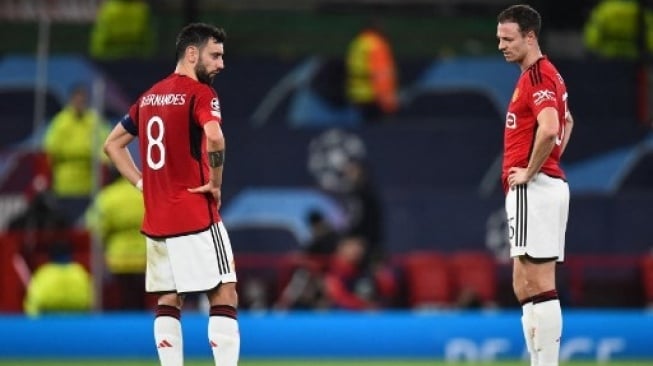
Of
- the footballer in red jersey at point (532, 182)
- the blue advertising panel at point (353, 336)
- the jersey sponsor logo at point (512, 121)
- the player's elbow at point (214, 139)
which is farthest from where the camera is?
the blue advertising panel at point (353, 336)

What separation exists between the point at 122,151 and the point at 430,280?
8.30m

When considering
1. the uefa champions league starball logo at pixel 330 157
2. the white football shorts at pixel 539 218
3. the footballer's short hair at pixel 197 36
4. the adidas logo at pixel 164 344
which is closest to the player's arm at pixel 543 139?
the white football shorts at pixel 539 218

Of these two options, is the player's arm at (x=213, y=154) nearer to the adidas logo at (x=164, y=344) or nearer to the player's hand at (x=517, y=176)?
the adidas logo at (x=164, y=344)

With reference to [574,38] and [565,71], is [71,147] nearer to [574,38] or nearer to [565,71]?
[565,71]

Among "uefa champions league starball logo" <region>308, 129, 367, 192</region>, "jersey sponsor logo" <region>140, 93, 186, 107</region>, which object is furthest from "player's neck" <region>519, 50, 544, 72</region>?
"uefa champions league starball logo" <region>308, 129, 367, 192</region>

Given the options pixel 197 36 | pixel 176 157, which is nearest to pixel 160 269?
pixel 176 157

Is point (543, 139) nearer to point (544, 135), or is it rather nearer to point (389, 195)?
point (544, 135)

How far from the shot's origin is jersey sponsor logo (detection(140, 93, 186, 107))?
32.7 feet

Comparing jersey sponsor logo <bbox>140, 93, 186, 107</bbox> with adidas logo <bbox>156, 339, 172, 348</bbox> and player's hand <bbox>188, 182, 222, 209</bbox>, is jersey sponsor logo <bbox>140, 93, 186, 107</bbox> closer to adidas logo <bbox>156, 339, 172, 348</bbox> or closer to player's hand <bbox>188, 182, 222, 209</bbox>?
player's hand <bbox>188, 182, 222, 209</bbox>

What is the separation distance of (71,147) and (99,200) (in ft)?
7.82

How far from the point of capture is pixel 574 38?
84.2 feet

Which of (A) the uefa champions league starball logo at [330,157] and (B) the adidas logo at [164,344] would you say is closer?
(B) the adidas logo at [164,344]

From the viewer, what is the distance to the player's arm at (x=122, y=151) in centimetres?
1043

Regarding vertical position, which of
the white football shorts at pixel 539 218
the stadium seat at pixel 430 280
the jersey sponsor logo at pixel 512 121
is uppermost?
the stadium seat at pixel 430 280
